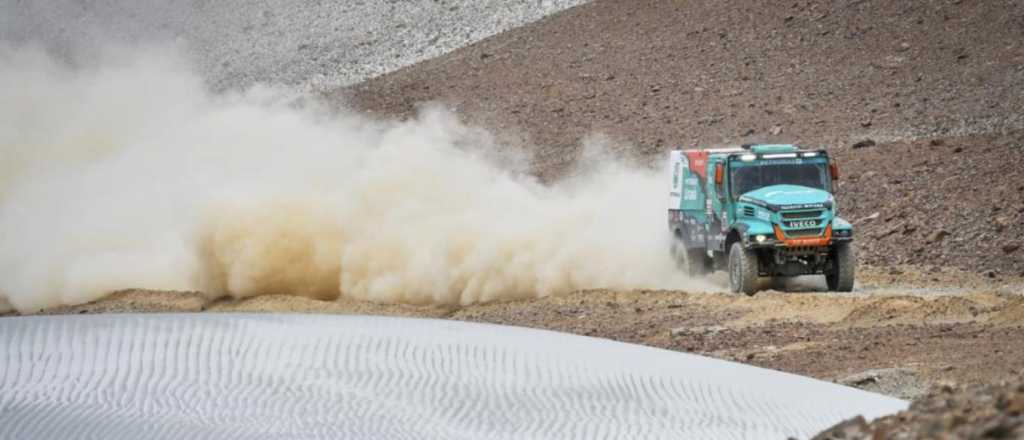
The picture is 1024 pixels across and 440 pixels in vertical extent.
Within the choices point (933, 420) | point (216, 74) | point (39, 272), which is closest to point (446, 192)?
point (39, 272)

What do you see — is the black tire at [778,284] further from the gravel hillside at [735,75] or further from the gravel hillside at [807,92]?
the gravel hillside at [735,75]

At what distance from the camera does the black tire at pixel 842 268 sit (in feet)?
85.0

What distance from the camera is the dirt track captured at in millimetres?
18672

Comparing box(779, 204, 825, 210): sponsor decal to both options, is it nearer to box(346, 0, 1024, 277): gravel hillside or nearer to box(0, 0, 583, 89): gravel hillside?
box(346, 0, 1024, 277): gravel hillside

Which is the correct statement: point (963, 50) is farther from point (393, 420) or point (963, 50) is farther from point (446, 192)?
point (393, 420)

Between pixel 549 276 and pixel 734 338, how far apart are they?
698cm

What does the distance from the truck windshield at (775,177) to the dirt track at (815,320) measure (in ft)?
5.73

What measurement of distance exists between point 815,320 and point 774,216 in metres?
2.26

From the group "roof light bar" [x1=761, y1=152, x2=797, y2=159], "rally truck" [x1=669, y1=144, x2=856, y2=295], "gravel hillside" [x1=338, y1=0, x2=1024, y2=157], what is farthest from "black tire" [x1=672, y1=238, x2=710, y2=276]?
"gravel hillside" [x1=338, y1=0, x2=1024, y2=157]

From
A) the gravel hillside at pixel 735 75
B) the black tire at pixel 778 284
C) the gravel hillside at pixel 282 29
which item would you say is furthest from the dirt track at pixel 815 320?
the gravel hillside at pixel 282 29

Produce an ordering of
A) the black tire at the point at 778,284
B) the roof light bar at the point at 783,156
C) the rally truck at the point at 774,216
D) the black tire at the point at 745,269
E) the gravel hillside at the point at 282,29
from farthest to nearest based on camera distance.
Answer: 1. the gravel hillside at the point at 282,29
2. the black tire at the point at 778,284
3. the roof light bar at the point at 783,156
4. the black tire at the point at 745,269
5. the rally truck at the point at 774,216

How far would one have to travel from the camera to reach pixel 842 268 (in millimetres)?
26016

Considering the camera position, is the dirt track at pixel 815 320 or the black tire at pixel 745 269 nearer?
the dirt track at pixel 815 320

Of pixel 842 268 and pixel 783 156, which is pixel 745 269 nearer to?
pixel 842 268
